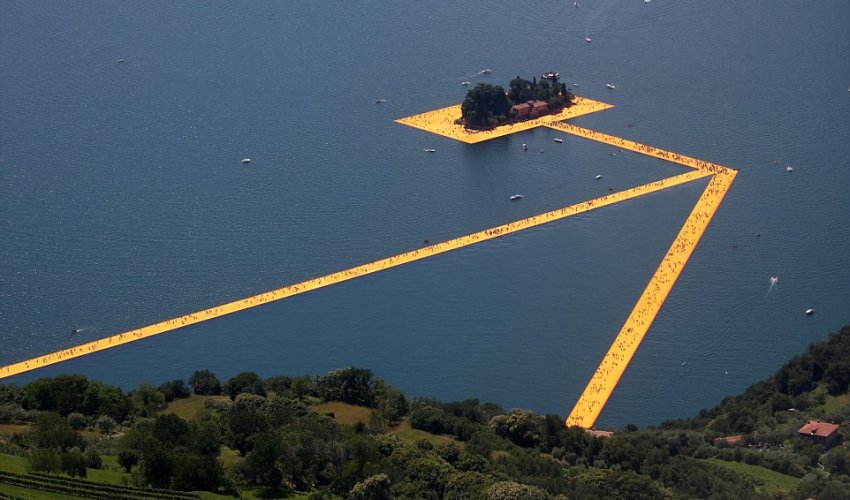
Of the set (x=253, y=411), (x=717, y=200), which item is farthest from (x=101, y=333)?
(x=717, y=200)

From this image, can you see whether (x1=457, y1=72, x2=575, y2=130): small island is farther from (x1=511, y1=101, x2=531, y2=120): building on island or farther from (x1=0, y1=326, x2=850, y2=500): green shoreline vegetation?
(x1=0, y1=326, x2=850, y2=500): green shoreline vegetation

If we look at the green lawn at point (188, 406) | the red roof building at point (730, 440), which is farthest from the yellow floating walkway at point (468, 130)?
the red roof building at point (730, 440)

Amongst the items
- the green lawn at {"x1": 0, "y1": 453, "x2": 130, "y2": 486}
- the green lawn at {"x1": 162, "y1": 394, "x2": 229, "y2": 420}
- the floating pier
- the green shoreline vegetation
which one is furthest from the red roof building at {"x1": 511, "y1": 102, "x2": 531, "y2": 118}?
the green lawn at {"x1": 0, "y1": 453, "x2": 130, "y2": 486}

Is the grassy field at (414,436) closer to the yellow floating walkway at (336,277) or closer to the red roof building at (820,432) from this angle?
the red roof building at (820,432)

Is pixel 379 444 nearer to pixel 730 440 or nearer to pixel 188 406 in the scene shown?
pixel 188 406

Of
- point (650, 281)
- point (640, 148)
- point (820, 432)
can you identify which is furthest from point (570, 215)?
point (820, 432)

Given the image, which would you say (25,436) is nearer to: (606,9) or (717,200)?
(717,200)
